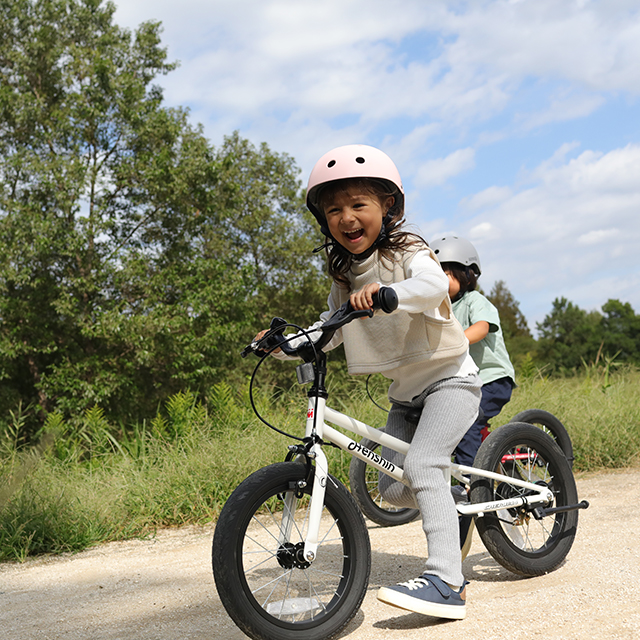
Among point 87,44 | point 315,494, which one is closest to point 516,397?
point 315,494

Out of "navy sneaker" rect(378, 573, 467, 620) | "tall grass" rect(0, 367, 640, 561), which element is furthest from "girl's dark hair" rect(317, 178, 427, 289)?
"tall grass" rect(0, 367, 640, 561)

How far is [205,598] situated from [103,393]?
1335 centimetres

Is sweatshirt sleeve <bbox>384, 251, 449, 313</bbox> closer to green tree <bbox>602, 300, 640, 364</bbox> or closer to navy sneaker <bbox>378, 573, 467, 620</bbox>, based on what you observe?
navy sneaker <bbox>378, 573, 467, 620</bbox>

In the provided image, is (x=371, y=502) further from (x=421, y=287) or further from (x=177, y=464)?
(x=421, y=287)

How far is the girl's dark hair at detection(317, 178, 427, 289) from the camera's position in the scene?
2834mm

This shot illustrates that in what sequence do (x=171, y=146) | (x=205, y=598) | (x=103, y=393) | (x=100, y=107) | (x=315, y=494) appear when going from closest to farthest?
(x=315, y=494) < (x=205, y=598) < (x=103, y=393) < (x=100, y=107) < (x=171, y=146)

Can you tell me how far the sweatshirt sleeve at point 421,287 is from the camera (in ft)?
8.38

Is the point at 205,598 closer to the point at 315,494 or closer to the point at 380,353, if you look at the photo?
the point at 315,494

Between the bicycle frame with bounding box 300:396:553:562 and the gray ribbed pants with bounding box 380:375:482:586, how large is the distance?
11 cm

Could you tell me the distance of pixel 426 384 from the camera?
297 centimetres

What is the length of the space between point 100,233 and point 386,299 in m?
15.3

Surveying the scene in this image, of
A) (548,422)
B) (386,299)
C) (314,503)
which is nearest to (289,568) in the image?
(314,503)

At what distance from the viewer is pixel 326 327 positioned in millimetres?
2576

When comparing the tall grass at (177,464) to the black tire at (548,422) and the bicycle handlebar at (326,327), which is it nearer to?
the bicycle handlebar at (326,327)
